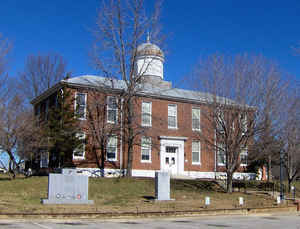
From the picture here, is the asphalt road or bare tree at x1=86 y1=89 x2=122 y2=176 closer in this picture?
the asphalt road

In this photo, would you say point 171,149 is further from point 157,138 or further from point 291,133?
point 291,133

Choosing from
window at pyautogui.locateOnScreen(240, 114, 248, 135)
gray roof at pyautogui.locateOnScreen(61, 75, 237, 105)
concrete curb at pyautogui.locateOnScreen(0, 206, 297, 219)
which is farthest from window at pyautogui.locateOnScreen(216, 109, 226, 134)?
concrete curb at pyautogui.locateOnScreen(0, 206, 297, 219)

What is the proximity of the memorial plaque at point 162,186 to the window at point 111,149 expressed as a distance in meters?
12.3

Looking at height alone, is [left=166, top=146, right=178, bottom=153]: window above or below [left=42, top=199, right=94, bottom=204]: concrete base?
above

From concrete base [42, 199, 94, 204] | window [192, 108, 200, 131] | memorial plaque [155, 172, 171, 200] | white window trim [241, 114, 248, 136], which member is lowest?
concrete base [42, 199, 94, 204]

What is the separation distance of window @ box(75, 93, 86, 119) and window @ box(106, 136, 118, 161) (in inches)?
119

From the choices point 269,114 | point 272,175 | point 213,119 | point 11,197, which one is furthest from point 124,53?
point 272,175

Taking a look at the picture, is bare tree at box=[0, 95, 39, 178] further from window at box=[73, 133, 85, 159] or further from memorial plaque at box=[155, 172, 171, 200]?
memorial plaque at box=[155, 172, 171, 200]

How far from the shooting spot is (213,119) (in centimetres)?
2530

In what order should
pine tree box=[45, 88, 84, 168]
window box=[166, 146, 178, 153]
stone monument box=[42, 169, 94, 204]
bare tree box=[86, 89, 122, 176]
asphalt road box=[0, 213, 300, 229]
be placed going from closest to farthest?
asphalt road box=[0, 213, 300, 229] < stone monument box=[42, 169, 94, 204] < pine tree box=[45, 88, 84, 168] < bare tree box=[86, 89, 122, 176] < window box=[166, 146, 178, 153]

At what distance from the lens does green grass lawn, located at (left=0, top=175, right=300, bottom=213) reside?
55.3 ft

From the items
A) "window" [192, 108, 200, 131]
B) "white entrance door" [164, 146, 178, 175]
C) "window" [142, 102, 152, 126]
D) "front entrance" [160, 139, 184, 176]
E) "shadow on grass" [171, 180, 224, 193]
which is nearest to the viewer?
"shadow on grass" [171, 180, 224, 193]

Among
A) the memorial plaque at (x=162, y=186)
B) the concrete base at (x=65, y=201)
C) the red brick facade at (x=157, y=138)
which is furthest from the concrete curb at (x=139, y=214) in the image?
the red brick facade at (x=157, y=138)

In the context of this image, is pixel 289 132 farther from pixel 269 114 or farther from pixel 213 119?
pixel 213 119
